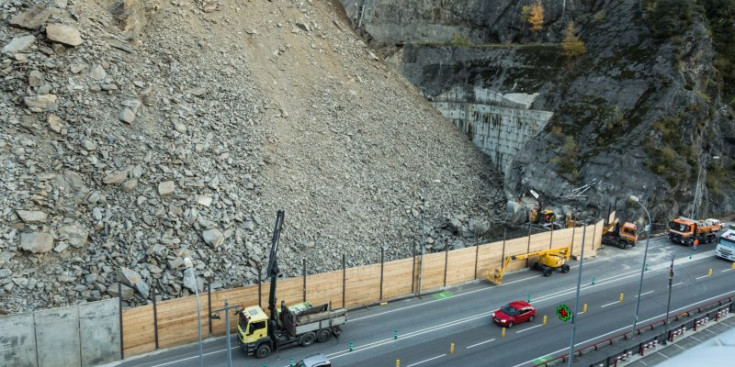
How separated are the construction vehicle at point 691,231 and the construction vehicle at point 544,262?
1051 cm

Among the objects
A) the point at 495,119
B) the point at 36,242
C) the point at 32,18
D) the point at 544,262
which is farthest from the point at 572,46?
the point at 36,242

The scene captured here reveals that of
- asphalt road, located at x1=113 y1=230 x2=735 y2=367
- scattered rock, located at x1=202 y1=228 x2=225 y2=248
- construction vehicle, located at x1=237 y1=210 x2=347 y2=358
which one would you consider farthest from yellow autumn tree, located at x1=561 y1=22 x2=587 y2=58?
scattered rock, located at x1=202 y1=228 x2=225 y2=248

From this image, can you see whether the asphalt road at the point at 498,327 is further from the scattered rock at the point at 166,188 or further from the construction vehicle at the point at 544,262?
the scattered rock at the point at 166,188

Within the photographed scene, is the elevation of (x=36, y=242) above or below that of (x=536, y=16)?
below

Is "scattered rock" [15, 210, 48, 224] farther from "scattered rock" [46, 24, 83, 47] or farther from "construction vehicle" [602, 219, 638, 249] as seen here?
"construction vehicle" [602, 219, 638, 249]

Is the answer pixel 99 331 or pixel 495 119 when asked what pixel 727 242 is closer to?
pixel 495 119

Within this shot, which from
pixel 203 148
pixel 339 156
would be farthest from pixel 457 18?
pixel 203 148

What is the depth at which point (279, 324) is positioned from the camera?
23.5 m

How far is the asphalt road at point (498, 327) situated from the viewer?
74.3 feet

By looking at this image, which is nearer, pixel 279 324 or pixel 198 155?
pixel 279 324

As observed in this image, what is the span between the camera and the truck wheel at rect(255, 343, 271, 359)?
73.2 feet

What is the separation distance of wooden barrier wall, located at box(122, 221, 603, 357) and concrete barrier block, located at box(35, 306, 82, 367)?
191 centimetres

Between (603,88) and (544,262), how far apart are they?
67.5 ft

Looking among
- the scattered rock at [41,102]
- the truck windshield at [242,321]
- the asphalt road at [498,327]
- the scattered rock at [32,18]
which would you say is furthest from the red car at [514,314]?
the scattered rock at [32,18]
